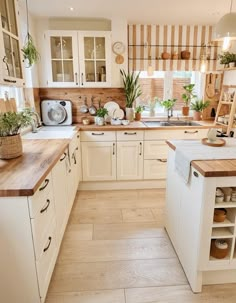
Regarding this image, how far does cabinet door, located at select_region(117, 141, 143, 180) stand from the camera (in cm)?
320

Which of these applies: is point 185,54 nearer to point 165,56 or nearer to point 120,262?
point 165,56

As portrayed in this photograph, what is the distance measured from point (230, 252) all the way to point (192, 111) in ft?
8.99

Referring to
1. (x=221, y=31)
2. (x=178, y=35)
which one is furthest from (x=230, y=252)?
(x=178, y=35)

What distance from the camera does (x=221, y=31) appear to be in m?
1.80

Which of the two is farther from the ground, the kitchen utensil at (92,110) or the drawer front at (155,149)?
the kitchen utensil at (92,110)

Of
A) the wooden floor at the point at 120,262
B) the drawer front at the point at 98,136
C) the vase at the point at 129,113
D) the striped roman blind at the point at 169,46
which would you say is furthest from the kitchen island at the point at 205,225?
the striped roman blind at the point at 169,46

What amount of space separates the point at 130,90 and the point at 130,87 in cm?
4

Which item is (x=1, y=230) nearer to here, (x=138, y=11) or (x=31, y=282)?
(x=31, y=282)

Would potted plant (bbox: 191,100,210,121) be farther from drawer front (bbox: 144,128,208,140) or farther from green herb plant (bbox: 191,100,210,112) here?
drawer front (bbox: 144,128,208,140)

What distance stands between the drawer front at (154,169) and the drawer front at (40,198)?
1847 mm

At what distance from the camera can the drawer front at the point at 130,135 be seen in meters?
3.14

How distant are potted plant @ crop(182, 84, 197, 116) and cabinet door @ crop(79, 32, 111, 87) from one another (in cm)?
126

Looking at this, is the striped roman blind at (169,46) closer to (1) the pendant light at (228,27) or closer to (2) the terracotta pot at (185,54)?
(2) the terracotta pot at (185,54)

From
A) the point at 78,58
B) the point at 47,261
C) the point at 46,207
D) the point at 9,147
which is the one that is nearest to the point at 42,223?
the point at 46,207
